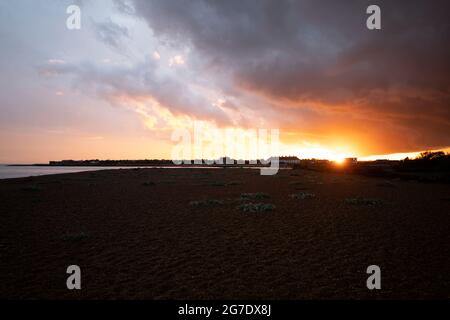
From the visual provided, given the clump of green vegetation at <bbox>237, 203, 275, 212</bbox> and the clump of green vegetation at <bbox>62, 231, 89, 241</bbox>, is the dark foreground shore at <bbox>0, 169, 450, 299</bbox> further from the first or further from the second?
the clump of green vegetation at <bbox>237, 203, 275, 212</bbox>

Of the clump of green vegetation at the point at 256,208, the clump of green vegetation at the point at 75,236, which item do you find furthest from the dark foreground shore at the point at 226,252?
the clump of green vegetation at the point at 256,208

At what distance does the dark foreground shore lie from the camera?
709cm

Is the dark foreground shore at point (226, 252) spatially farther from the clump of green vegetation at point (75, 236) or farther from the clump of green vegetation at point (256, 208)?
the clump of green vegetation at point (256, 208)

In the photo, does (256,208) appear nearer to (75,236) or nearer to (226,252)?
(226,252)

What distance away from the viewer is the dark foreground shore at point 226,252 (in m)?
7.09

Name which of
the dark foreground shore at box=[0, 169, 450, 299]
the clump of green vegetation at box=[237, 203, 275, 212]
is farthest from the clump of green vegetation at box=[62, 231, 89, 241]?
the clump of green vegetation at box=[237, 203, 275, 212]

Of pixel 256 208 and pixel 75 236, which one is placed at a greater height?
pixel 256 208

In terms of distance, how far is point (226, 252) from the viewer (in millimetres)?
9844

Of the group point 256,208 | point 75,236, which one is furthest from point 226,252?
point 256,208

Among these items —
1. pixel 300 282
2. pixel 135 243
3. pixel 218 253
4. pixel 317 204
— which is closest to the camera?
pixel 300 282
